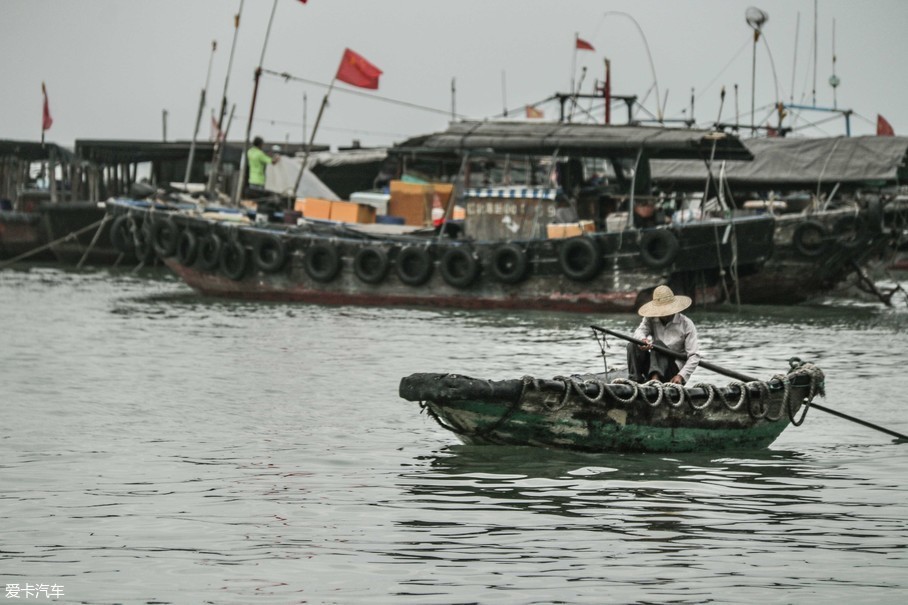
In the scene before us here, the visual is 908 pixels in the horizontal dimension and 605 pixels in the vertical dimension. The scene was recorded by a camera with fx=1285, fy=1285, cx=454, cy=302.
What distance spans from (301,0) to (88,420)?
47.5ft

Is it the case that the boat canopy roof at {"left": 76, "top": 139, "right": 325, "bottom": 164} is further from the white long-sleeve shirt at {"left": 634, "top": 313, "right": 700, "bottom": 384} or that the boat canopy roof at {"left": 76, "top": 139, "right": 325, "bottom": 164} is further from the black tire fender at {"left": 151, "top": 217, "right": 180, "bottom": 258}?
the white long-sleeve shirt at {"left": 634, "top": 313, "right": 700, "bottom": 384}

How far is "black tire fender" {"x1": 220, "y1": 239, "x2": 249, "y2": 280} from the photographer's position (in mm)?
23872

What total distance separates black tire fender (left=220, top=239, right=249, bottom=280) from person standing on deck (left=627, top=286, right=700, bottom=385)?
1493cm

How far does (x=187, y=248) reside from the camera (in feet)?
79.4

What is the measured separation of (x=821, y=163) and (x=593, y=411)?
18.3m

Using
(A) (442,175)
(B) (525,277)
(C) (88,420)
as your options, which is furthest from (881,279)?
(C) (88,420)

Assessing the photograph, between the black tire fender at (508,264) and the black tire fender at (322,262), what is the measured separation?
3.02 meters

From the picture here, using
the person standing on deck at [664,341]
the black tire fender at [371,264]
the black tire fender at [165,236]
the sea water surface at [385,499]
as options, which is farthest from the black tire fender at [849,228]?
the person standing on deck at [664,341]

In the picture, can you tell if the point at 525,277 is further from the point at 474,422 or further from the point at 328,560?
the point at 328,560

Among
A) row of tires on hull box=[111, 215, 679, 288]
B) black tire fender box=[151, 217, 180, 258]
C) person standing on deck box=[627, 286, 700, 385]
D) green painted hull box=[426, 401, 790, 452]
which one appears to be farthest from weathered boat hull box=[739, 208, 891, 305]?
green painted hull box=[426, 401, 790, 452]

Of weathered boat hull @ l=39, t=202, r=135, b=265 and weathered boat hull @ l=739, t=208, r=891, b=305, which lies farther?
weathered boat hull @ l=39, t=202, r=135, b=265

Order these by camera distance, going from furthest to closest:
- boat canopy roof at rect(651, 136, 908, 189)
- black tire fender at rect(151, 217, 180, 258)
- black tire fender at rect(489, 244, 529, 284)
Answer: boat canopy roof at rect(651, 136, 908, 189)
black tire fender at rect(151, 217, 180, 258)
black tire fender at rect(489, 244, 529, 284)

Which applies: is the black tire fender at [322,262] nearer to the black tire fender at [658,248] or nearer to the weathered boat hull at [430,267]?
the weathered boat hull at [430,267]

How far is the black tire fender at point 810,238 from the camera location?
2233 centimetres
